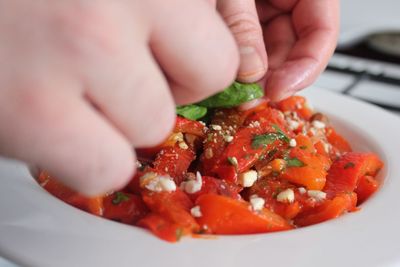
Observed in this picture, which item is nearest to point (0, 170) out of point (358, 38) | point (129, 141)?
point (129, 141)

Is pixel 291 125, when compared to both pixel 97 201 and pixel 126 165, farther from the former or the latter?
pixel 126 165

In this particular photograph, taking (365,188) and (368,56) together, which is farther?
(368,56)

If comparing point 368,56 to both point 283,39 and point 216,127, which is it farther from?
point 216,127

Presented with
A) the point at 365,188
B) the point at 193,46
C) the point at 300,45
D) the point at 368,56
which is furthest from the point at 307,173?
the point at 368,56

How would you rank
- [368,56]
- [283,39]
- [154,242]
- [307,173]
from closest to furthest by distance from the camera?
1. [154,242]
2. [307,173]
3. [283,39]
4. [368,56]

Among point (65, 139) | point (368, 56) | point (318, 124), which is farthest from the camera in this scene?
point (368, 56)

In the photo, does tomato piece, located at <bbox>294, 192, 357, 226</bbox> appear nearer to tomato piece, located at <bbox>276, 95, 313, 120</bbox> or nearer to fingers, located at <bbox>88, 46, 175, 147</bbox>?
tomato piece, located at <bbox>276, 95, 313, 120</bbox>

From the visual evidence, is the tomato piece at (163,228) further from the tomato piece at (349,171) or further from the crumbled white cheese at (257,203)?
the tomato piece at (349,171)
